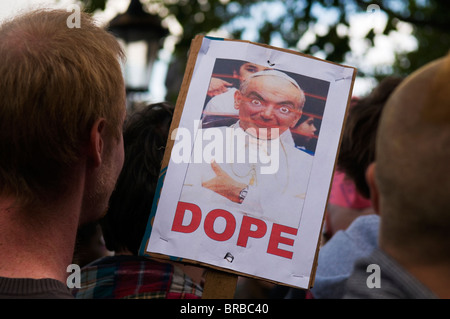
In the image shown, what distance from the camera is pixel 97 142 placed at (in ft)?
5.11

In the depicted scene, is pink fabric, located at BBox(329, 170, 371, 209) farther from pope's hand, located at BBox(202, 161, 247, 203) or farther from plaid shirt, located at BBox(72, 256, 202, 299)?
pope's hand, located at BBox(202, 161, 247, 203)

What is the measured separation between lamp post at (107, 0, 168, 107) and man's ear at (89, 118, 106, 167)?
4936 millimetres

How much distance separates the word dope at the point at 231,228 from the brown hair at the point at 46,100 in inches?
14.6

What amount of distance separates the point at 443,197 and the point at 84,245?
244 centimetres

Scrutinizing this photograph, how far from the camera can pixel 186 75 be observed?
184 cm

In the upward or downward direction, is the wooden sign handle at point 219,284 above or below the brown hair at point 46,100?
below

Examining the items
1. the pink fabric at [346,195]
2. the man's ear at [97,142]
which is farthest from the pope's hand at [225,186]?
the pink fabric at [346,195]

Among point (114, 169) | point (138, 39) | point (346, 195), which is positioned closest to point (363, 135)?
point (346, 195)

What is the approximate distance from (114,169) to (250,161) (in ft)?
1.36

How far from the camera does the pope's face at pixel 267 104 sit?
71.1 inches

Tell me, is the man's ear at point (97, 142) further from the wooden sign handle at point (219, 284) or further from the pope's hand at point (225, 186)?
the wooden sign handle at point (219, 284)

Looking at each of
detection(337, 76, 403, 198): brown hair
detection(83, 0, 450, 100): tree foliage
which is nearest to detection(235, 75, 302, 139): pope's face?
detection(337, 76, 403, 198): brown hair
